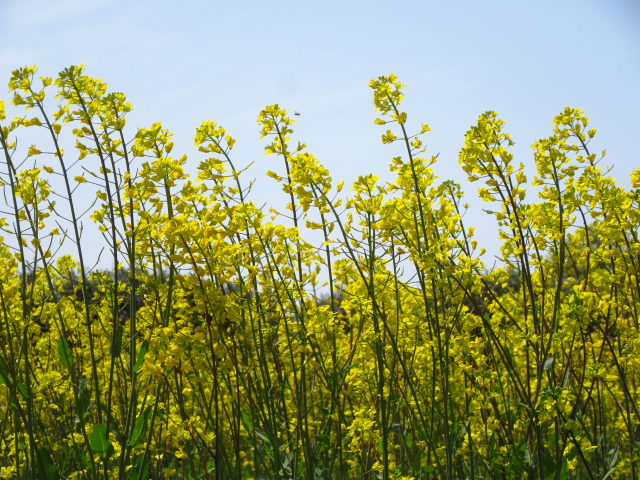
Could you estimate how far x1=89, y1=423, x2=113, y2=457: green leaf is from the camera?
298 centimetres

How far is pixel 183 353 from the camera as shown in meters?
2.92

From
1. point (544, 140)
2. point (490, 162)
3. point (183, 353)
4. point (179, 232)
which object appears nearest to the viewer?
point (179, 232)

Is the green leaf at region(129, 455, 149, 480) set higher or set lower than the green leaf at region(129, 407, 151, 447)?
lower

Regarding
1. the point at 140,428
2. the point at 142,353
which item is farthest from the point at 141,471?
the point at 142,353

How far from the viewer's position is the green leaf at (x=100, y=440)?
2982mm

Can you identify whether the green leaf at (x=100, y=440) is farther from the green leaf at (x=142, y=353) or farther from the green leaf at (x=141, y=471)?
the green leaf at (x=142, y=353)

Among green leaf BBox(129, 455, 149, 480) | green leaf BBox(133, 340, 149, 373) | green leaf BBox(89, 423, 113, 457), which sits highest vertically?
green leaf BBox(133, 340, 149, 373)

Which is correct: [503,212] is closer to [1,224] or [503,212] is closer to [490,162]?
[490,162]

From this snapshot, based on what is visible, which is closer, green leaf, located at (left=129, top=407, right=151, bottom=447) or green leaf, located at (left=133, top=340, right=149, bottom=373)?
green leaf, located at (left=133, top=340, right=149, bottom=373)

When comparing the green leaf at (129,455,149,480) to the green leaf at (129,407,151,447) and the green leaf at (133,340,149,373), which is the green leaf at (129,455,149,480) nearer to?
the green leaf at (129,407,151,447)

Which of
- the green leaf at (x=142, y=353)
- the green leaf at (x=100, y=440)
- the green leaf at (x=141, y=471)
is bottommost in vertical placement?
the green leaf at (x=141, y=471)

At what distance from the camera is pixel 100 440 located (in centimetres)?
302

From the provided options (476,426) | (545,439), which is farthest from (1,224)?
(545,439)

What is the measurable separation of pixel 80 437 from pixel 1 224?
1220 mm
